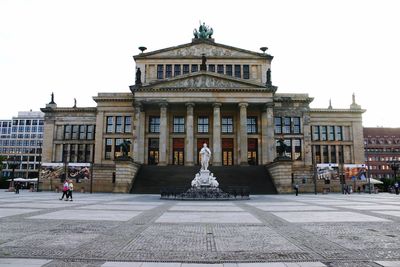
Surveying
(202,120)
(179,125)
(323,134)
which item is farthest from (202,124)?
(323,134)

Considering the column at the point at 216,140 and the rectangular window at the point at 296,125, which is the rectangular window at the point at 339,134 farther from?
the column at the point at 216,140

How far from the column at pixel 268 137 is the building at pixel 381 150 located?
68736mm

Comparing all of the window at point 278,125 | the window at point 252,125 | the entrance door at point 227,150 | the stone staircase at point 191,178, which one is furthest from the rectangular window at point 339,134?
the stone staircase at point 191,178

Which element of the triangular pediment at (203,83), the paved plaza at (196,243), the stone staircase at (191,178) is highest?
the triangular pediment at (203,83)

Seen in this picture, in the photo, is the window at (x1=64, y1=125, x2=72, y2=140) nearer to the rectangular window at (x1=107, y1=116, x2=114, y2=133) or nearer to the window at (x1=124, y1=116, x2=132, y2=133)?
the rectangular window at (x1=107, y1=116, x2=114, y2=133)

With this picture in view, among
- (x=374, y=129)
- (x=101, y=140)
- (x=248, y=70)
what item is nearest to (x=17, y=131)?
(x=101, y=140)

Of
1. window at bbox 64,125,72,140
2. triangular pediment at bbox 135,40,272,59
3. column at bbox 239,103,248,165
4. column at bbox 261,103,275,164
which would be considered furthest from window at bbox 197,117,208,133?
window at bbox 64,125,72,140

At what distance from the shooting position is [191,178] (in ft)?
140

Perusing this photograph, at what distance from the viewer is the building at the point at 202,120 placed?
52.3 meters

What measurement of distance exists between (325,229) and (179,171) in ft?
112

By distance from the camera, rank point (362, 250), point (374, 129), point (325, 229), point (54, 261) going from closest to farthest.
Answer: point (54, 261)
point (362, 250)
point (325, 229)
point (374, 129)

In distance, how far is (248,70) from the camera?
6019 cm

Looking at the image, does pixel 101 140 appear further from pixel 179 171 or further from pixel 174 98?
pixel 179 171

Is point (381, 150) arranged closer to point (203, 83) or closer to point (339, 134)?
point (339, 134)
